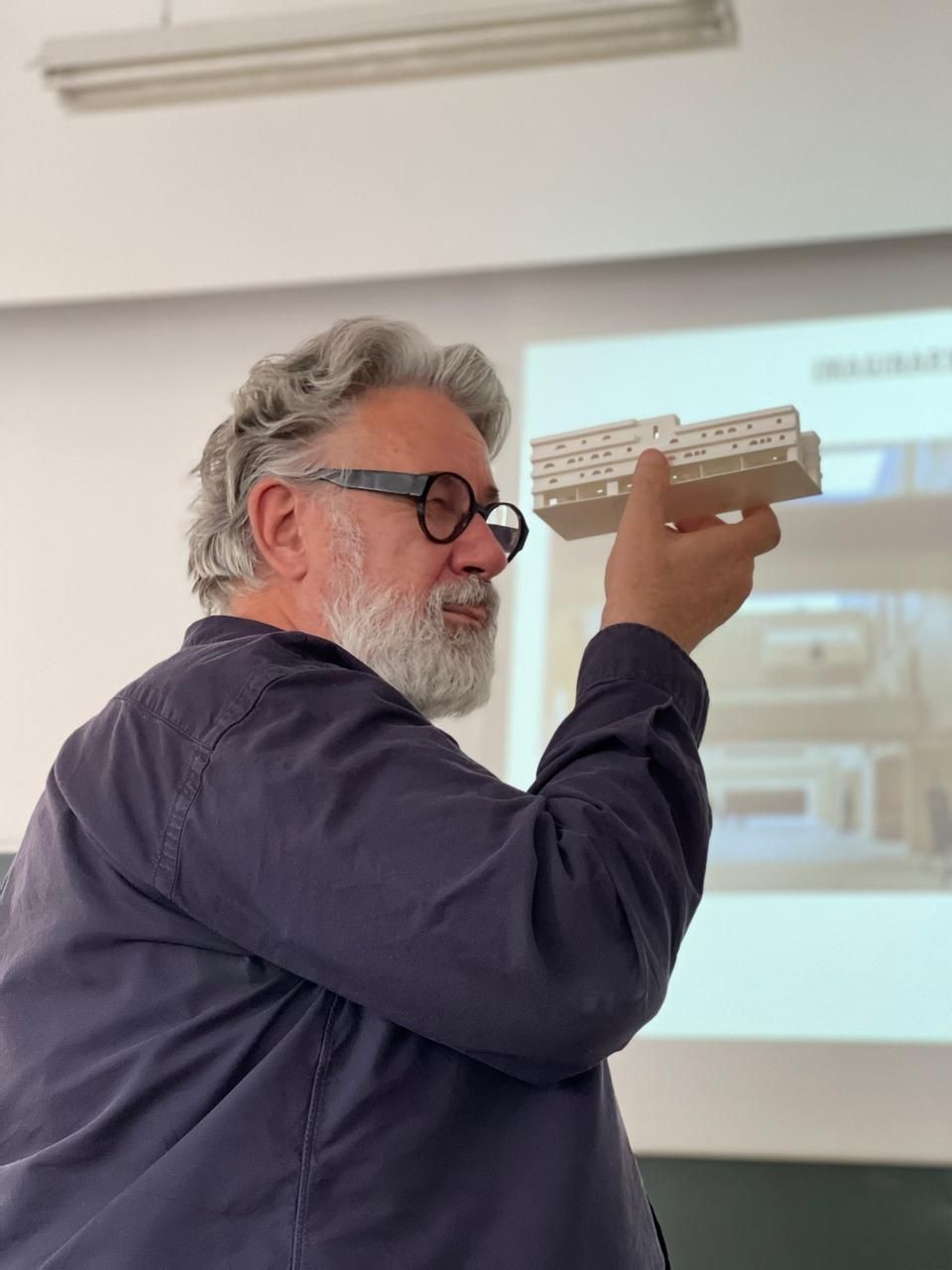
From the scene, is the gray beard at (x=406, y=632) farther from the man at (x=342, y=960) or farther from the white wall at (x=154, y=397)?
the white wall at (x=154, y=397)

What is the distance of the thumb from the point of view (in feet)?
3.17

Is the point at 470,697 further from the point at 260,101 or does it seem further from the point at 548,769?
the point at 260,101

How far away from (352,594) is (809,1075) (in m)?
1.92

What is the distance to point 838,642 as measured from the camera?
274 cm

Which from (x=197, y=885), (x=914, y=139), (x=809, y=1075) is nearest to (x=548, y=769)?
(x=197, y=885)

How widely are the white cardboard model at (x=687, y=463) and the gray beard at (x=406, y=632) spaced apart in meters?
0.12

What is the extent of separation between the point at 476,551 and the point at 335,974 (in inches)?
17.5

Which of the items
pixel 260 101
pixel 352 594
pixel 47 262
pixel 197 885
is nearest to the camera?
pixel 197 885

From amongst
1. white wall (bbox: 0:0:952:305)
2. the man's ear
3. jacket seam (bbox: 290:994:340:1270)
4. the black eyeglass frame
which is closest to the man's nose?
the black eyeglass frame

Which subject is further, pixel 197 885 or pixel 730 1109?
pixel 730 1109

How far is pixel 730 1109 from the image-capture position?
2551mm

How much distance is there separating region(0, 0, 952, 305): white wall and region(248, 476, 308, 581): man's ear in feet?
5.26

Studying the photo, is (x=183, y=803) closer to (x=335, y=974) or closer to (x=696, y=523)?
(x=335, y=974)

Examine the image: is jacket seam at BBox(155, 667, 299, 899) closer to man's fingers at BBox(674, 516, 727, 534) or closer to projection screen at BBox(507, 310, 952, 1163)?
man's fingers at BBox(674, 516, 727, 534)
